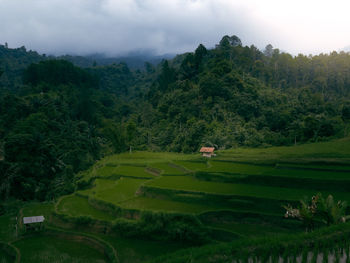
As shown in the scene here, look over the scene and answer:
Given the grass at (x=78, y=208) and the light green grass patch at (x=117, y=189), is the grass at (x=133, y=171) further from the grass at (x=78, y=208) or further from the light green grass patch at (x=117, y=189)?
the grass at (x=78, y=208)

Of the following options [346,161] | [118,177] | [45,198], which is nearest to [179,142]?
[118,177]

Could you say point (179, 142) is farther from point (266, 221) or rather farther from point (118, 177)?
point (266, 221)

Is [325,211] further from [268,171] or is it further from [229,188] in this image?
[268,171]

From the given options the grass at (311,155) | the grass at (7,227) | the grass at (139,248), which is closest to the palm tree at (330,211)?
the grass at (139,248)

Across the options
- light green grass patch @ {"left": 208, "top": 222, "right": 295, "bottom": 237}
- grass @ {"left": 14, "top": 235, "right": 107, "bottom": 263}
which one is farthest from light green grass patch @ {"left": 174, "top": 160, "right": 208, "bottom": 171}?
grass @ {"left": 14, "top": 235, "right": 107, "bottom": 263}

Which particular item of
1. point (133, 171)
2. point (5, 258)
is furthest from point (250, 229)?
point (133, 171)

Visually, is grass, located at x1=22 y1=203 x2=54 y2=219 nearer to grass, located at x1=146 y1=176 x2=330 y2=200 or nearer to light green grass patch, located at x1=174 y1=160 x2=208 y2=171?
grass, located at x1=146 y1=176 x2=330 y2=200
